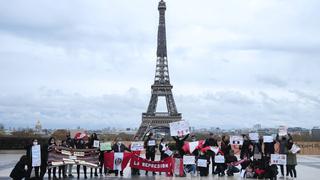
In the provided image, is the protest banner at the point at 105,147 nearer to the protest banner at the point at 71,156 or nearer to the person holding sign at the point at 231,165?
the protest banner at the point at 71,156

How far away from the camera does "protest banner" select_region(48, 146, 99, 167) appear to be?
20.1 m

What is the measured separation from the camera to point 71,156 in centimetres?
2066

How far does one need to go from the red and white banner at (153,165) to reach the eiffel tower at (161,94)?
52388 millimetres

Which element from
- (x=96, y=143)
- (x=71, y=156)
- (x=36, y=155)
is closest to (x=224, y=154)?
(x=96, y=143)

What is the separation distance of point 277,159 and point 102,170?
27.9 ft

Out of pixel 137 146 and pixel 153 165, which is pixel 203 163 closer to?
pixel 153 165

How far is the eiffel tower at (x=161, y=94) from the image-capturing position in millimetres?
80375

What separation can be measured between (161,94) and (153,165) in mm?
65161

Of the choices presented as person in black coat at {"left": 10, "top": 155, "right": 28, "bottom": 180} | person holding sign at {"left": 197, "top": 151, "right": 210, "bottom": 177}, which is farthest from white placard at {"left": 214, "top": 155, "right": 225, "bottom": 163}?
person in black coat at {"left": 10, "top": 155, "right": 28, "bottom": 180}

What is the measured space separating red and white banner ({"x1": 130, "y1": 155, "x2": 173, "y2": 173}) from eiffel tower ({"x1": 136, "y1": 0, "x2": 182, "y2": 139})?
52.4m

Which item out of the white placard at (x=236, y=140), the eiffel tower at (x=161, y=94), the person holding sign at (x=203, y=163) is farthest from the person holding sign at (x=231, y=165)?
the eiffel tower at (x=161, y=94)

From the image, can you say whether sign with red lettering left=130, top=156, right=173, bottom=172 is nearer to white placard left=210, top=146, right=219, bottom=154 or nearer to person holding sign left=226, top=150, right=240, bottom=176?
white placard left=210, top=146, right=219, bottom=154

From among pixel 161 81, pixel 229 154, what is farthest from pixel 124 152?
pixel 161 81

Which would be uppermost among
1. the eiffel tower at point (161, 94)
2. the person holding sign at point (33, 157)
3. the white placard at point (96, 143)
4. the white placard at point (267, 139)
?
the eiffel tower at point (161, 94)
